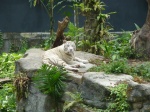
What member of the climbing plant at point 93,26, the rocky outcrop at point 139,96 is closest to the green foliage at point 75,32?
the climbing plant at point 93,26

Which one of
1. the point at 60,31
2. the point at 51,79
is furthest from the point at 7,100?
the point at 51,79

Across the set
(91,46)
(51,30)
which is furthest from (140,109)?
(51,30)

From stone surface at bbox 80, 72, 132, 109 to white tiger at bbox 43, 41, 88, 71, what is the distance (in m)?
1.02

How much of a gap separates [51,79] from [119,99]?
172 cm

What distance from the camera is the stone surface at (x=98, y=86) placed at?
24.6 ft

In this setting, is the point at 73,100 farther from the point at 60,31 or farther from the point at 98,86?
the point at 60,31

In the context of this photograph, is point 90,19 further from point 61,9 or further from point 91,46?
point 61,9

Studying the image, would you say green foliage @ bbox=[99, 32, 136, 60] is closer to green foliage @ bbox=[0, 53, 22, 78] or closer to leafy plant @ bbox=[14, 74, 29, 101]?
leafy plant @ bbox=[14, 74, 29, 101]

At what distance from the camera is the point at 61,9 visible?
46.4 ft

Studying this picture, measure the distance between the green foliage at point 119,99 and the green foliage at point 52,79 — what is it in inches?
55.0

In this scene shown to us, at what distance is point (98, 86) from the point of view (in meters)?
7.56

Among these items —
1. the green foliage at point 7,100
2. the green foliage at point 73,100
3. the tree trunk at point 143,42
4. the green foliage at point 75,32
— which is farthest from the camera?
the green foliage at point 75,32

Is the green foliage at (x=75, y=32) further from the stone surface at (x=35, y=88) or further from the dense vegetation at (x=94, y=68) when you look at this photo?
the stone surface at (x=35, y=88)

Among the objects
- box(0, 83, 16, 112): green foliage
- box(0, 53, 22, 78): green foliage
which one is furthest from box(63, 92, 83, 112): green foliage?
box(0, 53, 22, 78): green foliage
